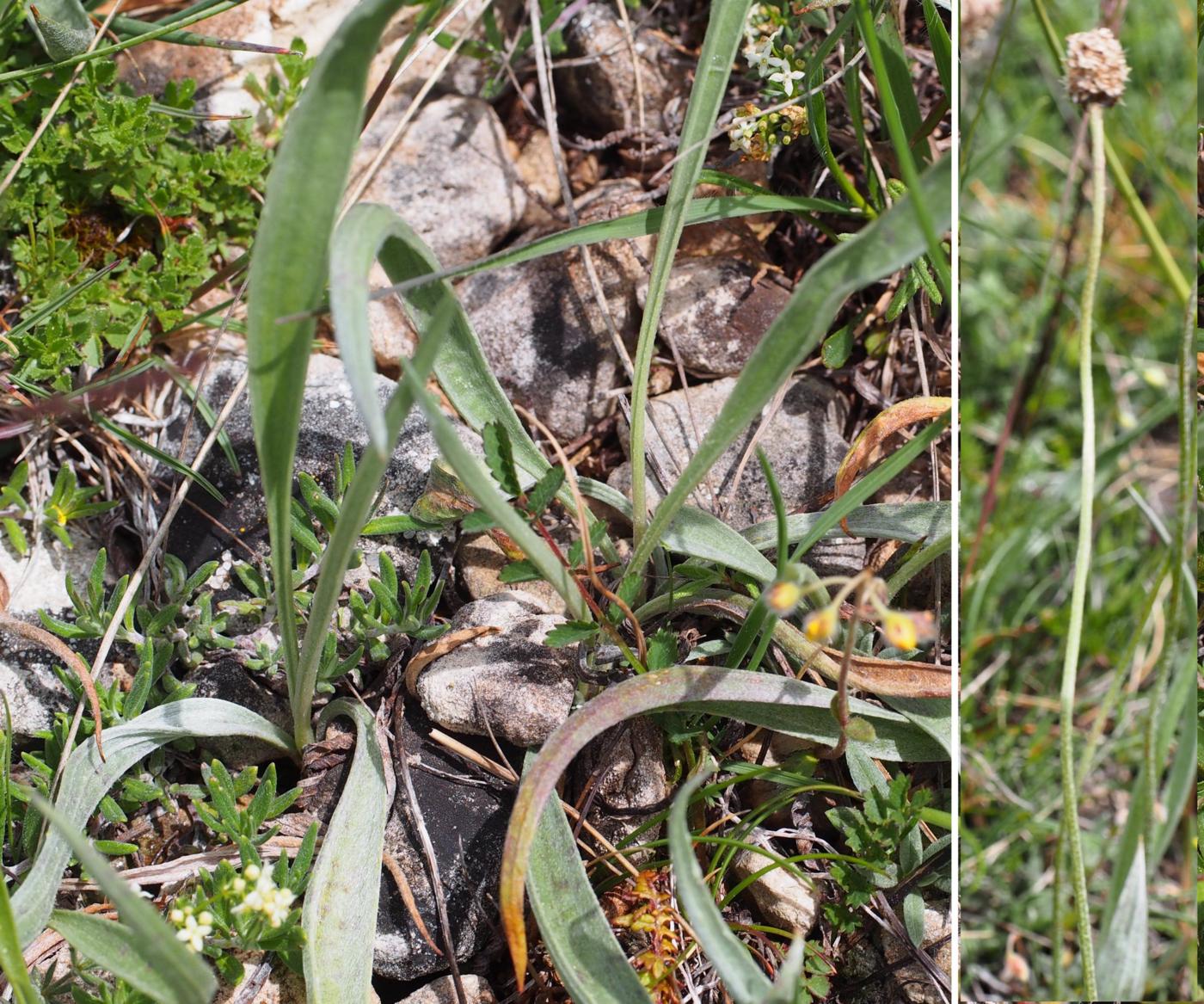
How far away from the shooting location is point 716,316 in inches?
62.8

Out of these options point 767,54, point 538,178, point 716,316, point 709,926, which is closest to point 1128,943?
point 709,926

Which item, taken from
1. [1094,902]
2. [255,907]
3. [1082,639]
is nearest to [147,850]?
[255,907]

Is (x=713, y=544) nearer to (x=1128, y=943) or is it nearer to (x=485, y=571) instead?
(x=485, y=571)

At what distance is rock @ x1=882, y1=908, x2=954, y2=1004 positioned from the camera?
4.10 feet

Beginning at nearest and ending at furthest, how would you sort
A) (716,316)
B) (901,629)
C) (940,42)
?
(901,629) < (940,42) < (716,316)

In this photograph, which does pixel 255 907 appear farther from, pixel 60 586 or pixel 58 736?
pixel 60 586

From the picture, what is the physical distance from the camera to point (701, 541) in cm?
127

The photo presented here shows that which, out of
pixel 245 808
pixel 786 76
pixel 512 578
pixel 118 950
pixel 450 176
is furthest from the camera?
pixel 450 176

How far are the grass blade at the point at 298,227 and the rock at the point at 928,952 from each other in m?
0.93

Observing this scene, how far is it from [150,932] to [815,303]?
0.79m

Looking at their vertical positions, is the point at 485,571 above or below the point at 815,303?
below

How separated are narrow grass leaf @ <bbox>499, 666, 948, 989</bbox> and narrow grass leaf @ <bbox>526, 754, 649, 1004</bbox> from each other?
4cm

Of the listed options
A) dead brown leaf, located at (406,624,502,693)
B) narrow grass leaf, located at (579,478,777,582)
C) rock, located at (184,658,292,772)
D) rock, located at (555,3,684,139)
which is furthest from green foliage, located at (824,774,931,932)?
rock, located at (555,3,684,139)

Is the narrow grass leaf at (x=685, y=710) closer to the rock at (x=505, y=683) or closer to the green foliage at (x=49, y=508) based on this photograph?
the rock at (x=505, y=683)
